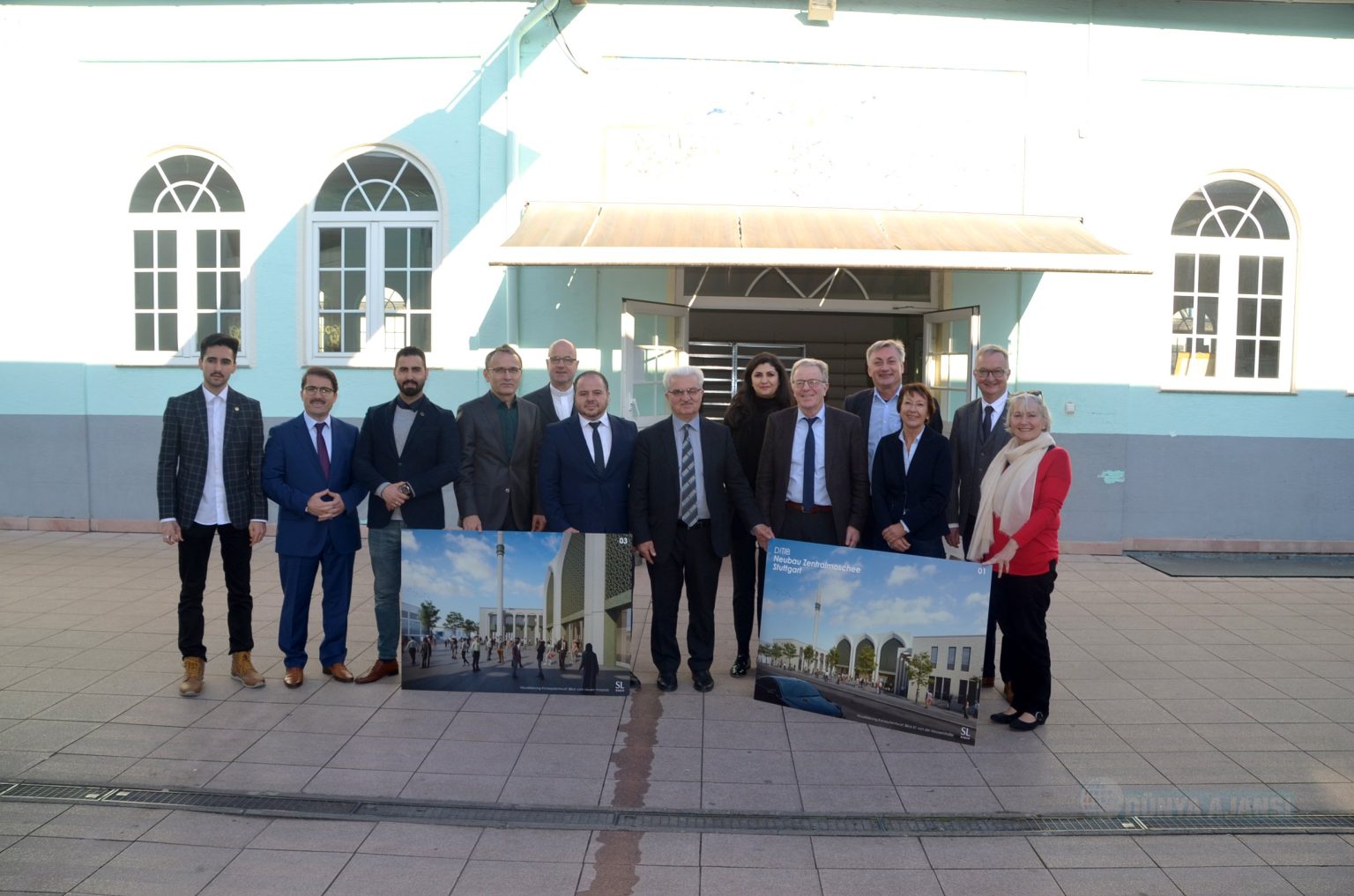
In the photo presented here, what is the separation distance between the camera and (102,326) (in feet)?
34.0

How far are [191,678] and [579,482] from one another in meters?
2.30

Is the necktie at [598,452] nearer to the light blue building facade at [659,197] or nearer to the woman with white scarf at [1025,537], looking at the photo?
the woman with white scarf at [1025,537]

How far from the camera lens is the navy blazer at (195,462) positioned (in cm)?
565

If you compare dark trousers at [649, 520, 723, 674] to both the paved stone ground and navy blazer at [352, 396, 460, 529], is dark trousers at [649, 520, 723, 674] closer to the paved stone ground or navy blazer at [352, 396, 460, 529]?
the paved stone ground

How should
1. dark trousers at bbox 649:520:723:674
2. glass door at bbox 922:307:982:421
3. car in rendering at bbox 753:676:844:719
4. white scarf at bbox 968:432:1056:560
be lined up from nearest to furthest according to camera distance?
1. white scarf at bbox 968:432:1056:560
2. car in rendering at bbox 753:676:844:719
3. dark trousers at bbox 649:520:723:674
4. glass door at bbox 922:307:982:421

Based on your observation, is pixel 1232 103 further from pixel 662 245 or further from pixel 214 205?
pixel 214 205

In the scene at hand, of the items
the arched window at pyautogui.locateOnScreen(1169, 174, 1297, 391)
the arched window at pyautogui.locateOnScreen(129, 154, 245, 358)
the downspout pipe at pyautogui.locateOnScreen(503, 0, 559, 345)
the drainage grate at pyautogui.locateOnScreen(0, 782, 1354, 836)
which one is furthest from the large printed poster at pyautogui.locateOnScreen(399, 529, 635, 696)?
the arched window at pyautogui.locateOnScreen(1169, 174, 1297, 391)

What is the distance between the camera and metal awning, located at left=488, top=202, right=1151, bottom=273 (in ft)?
27.4

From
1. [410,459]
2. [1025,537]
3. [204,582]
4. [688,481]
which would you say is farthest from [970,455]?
[204,582]

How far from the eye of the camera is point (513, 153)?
977 cm

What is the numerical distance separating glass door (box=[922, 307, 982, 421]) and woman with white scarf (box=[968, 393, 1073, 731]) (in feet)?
14.1

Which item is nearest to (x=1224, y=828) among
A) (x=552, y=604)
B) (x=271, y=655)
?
(x=552, y=604)

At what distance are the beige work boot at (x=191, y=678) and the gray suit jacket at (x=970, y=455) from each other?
4.13 m

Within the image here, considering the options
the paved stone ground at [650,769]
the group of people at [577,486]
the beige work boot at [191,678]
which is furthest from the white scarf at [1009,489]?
the beige work boot at [191,678]
